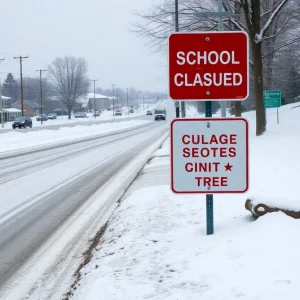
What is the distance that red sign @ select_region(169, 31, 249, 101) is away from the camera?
231 inches

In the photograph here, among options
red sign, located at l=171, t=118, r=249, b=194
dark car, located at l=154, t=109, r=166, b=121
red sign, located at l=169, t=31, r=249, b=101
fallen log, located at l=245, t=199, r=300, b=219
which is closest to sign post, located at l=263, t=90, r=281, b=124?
fallen log, located at l=245, t=199, r=300, b=219

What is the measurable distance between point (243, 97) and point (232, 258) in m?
1.88

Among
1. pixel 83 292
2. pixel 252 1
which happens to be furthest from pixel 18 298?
pixel 252 1

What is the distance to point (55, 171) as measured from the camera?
17.1 meters

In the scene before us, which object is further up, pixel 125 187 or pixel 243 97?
pixel 243 97

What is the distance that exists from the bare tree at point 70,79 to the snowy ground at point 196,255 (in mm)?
104540

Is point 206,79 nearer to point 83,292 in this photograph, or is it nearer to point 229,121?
point 229,121

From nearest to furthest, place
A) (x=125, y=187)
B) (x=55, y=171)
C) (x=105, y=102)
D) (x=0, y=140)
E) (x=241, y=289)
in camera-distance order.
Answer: (x=241, y=289) < (x=125, y=187) < (x=55, y=171) < (x=0, y=140) < (x=105, y=102)

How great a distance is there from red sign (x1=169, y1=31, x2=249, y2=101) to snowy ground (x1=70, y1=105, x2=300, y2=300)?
149 centimetres

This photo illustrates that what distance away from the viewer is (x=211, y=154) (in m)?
5.87

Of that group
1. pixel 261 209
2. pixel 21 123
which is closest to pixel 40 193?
pixel 261 209

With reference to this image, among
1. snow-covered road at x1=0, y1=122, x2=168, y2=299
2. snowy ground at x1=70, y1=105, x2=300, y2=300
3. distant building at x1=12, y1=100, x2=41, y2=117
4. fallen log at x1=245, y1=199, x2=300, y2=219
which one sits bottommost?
snow-covered road at x1=0, y1=122, x2=168, y2=299

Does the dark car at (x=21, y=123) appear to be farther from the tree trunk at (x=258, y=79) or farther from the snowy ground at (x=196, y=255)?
the snowy ground at (x=196, y=255)

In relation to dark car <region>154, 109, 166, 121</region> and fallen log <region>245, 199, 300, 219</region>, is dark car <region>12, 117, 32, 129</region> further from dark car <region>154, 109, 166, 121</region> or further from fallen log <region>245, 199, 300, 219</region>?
fallen log <region>245, 199, 300, 219</region>
